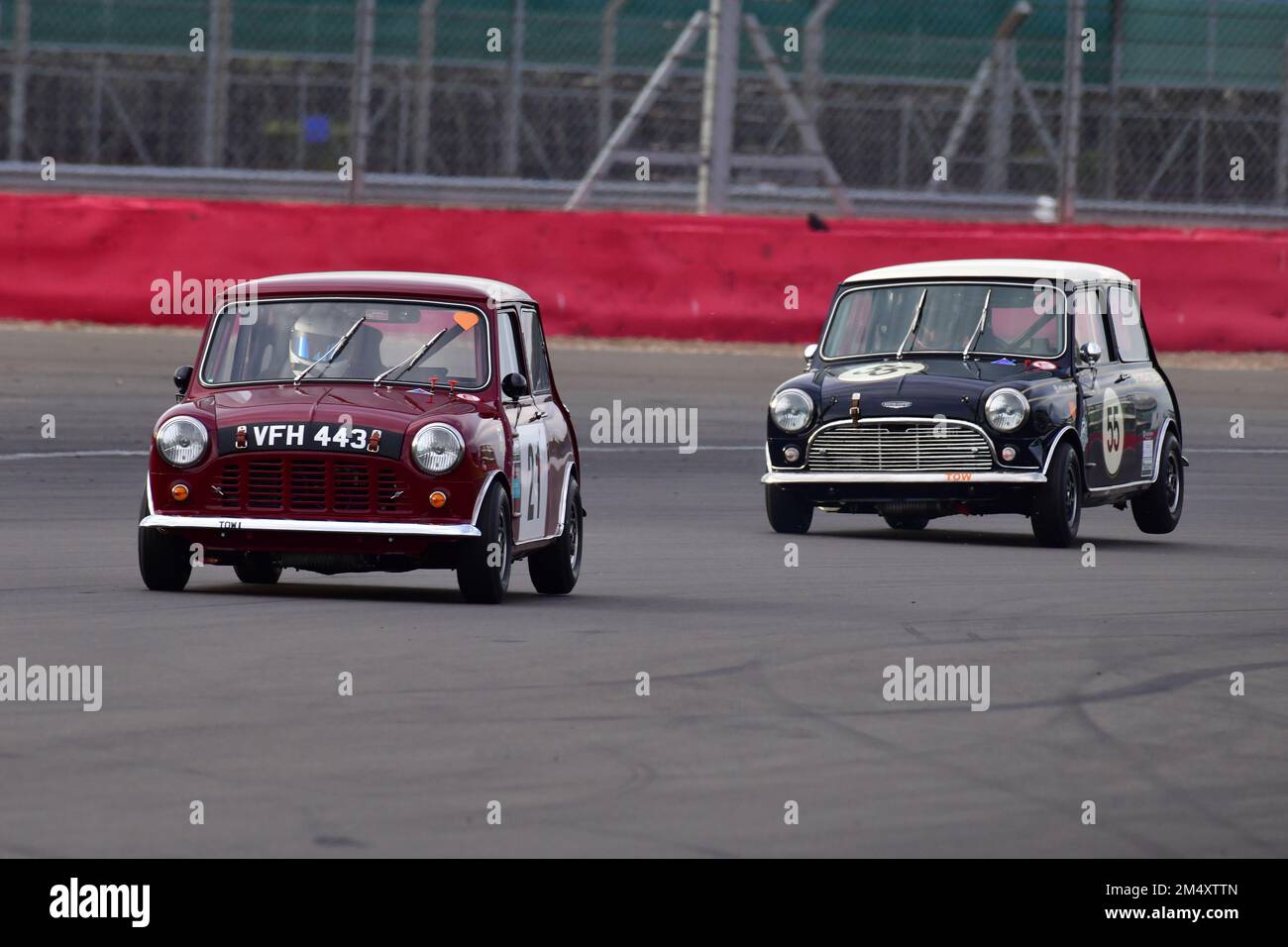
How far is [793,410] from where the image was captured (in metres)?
13.8

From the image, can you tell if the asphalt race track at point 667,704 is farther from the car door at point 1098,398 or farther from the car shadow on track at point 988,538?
the car door at point 1098,398

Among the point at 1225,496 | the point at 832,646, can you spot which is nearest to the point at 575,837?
the point at 832,646

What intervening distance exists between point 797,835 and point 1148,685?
272 centimetres

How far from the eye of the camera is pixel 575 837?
5922 mm

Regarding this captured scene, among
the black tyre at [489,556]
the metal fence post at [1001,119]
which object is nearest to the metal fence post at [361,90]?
the metal fence post at [1001,119]

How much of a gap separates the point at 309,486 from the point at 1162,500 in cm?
638

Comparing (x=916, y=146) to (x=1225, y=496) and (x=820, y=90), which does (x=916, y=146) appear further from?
(x=1225, y=496)

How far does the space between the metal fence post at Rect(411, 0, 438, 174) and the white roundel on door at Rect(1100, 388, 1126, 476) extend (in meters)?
10.7

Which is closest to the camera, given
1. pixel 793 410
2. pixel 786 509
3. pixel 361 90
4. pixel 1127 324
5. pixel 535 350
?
pixel 535 350

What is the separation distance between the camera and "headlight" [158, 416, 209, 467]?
9992 mm

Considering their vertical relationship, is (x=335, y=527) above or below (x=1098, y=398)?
below

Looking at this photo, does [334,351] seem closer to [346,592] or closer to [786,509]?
[346,592]

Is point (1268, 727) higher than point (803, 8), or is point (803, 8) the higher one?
point (803, 8)

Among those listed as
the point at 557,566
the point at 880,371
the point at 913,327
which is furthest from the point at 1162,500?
the point at 557,566
